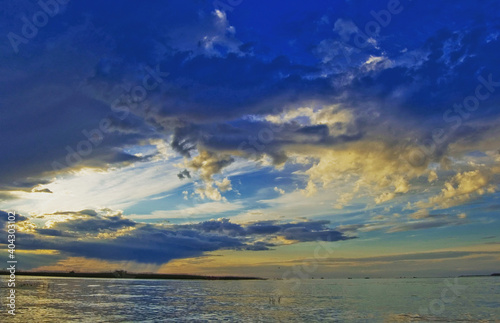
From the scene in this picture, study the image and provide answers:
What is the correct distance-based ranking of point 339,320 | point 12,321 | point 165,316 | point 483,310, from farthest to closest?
point 483,310 < point 165,316 < point 339,320 < point 12,321

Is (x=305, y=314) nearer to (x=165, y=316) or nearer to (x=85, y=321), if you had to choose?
(x=165, y=316)

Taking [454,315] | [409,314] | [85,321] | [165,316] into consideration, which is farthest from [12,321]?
[454,315]

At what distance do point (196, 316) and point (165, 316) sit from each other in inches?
219

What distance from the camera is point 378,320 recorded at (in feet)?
211

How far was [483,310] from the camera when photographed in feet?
258

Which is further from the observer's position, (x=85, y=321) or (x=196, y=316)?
(x=196, y=316)

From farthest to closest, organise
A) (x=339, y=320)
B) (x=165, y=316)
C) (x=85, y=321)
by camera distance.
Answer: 1. (x=165, y=316)
2. (x=339, y=320)
3. (x=85, y=321)

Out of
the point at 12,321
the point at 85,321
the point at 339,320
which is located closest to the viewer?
the point at 12,321

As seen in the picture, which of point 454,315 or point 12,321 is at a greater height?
point 12,321

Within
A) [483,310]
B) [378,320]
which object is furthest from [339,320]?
[483,310]

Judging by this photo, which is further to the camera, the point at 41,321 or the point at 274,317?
the point at 274,317

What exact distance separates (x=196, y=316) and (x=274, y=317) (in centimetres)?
1426

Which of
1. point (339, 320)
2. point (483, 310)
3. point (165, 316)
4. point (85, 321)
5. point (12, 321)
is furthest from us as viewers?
point (483, 310)

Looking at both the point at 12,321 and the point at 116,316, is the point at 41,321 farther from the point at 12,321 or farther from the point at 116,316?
the point at 116,316
